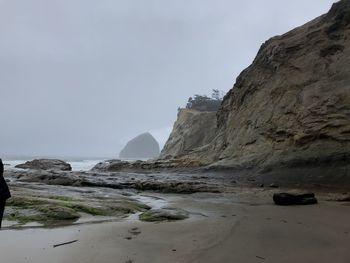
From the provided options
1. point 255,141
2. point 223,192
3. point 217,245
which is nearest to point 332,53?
point 255,141

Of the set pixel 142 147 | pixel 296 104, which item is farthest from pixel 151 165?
pixel 142 147

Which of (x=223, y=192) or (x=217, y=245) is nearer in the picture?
(x=217, y=245)

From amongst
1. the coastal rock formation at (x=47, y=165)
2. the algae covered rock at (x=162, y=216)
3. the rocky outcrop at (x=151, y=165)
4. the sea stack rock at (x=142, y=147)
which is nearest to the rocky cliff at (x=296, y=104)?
the rocky outcrop at (x=151, y=165)

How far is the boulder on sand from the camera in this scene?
10703mm

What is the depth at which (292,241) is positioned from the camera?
649cm

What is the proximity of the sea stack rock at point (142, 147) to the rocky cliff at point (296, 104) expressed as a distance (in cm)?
16030

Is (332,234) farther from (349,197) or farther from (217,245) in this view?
(349,197)

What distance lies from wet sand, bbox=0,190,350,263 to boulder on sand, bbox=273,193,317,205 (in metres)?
1.20

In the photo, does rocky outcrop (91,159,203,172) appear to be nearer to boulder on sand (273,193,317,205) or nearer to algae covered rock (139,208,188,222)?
boulder on sand (273,193,317,205)

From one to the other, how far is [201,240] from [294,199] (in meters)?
4.98

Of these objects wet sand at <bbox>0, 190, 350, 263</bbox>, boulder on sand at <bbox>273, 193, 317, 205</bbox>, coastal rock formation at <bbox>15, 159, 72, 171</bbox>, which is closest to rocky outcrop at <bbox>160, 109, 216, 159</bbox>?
coastal rock formation at <bbox>15, 159, 72, 171</bbox>

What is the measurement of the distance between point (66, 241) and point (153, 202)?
5.98 meters

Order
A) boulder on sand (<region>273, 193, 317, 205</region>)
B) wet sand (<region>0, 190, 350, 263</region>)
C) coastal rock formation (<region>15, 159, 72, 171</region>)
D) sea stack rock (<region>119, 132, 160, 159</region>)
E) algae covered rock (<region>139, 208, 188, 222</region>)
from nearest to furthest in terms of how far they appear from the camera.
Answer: wet sand (<region>0, 190, 350, 263</region>), algae covered rock (<region>139, 208, 188, 222</region>), boulder on sand (<region>273, 193, 317, 205</region>), coastal rock formation (<region>15, 159, 72, 171</region>), sea stack rock (<region>119, 132, 160, 159</region>)

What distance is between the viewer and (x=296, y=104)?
64.4 feet
